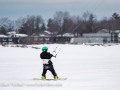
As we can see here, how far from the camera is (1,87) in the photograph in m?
13.1

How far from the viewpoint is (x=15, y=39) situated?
132375 millimetres

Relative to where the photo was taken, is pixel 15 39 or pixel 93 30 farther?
pixel 93 30

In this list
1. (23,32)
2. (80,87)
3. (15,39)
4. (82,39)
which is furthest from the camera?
(23,32)

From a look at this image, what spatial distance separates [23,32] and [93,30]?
27.5 m

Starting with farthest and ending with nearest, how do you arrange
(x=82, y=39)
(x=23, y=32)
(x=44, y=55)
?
(x=23, y=32) → (x=82, y=39) → (x=44, y=55)

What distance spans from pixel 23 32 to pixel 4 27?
16.9 m

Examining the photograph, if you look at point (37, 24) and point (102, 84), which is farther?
point (37, 24)

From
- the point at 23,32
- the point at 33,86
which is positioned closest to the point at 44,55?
the point at 33,86

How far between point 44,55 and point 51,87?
3015 millimetres

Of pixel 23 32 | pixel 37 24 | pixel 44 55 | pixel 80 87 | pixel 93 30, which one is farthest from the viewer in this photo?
pixel 37 24

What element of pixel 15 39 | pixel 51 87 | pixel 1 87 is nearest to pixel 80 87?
pixel 51 87

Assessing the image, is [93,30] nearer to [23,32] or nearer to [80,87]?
[23,32]

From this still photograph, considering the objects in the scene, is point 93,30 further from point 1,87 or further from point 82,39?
point 1,87

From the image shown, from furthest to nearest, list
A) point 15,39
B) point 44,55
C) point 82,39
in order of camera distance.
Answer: point 15,39
point 82,39
point 44,55
